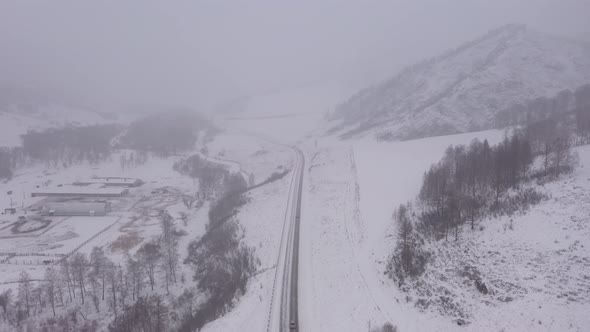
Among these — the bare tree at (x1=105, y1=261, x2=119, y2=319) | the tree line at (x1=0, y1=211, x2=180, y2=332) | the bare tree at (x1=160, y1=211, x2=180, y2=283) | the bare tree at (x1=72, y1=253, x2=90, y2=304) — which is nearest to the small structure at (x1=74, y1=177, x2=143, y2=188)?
the bare tree at (x1=160, y1=211, x2=180, y2=283)

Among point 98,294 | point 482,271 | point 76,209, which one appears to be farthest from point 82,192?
point 482,271

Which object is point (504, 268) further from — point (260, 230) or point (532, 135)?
point (532, 135)

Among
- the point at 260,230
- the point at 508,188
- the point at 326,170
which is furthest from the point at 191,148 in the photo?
the point at 508,188

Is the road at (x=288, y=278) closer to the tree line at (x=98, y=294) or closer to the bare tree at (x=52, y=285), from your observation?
the tree line at (x=98, y=294)

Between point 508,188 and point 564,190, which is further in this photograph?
point 508,188

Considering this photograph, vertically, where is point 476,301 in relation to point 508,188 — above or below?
below

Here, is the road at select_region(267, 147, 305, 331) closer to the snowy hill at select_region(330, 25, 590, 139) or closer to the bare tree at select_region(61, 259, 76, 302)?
the bare tree at select_region(61, 259, 76, 302)

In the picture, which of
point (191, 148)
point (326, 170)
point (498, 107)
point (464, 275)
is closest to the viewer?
point (464, 275)
